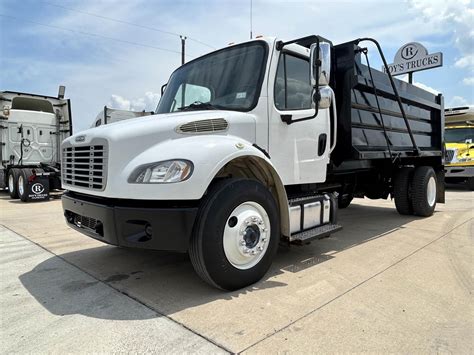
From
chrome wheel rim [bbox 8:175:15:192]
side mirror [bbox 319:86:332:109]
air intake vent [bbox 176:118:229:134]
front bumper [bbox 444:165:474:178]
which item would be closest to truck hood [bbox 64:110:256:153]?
air intake vent [bbox 176:118:229:134]

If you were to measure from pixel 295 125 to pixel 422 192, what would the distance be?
13.8ft

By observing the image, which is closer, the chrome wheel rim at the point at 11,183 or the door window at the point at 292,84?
the door window at the point at 292,84

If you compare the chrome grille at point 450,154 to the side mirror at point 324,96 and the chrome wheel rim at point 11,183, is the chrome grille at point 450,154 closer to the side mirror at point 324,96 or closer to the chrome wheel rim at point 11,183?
the side mirror at point 324,96

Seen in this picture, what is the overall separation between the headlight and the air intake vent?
0.41 m

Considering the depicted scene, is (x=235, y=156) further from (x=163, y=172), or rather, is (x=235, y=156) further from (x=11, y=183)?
(x=11, y=183)

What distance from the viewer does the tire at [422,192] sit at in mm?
7000

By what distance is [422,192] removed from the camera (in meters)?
7.01

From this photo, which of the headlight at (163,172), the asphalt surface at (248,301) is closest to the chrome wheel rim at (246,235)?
the asphalt surface at (248,301)

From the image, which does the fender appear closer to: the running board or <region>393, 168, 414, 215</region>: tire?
the running board

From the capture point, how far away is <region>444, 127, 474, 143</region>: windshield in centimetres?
1355

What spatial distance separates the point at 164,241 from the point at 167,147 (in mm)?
768

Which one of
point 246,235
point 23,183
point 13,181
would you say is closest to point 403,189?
point 246,235

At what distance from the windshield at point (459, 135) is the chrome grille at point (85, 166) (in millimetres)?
14086

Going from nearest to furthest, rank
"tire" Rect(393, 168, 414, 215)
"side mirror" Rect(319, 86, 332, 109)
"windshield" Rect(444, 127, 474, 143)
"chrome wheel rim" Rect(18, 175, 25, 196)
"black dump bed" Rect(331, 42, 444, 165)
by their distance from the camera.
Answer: "side mirror" Rect(319, 86, 332, 109) < "black dump bed" Rect(331, 42, 444, 165) < "tire" Rect(393, 168, 414, 215) < "chrome wheel rim" Rect(18, 175, 25, 196) < "windshield" Rect(444, 127, 474, 143)
